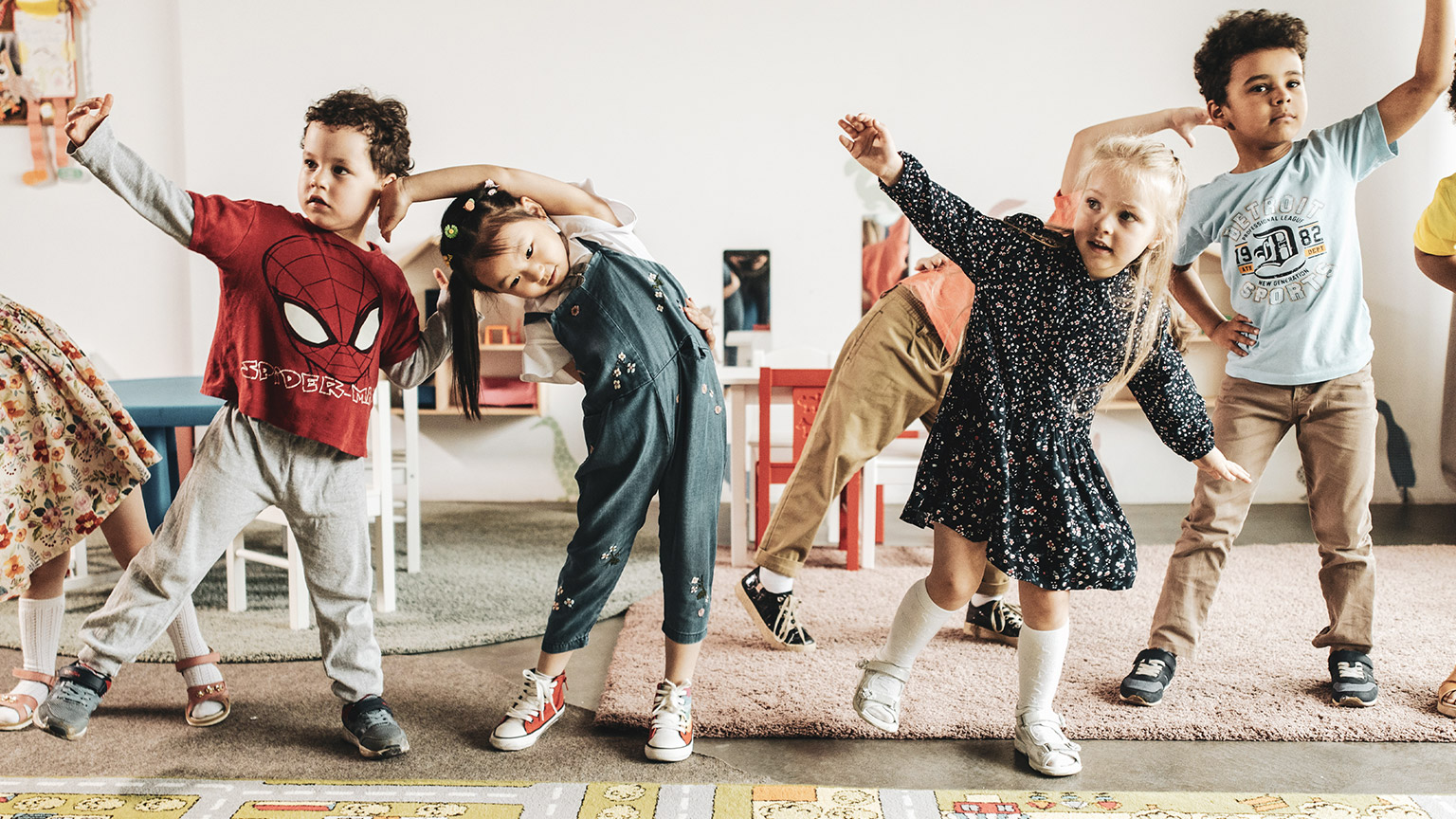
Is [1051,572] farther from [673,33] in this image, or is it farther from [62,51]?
[62,51]

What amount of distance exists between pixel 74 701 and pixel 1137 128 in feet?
6.57

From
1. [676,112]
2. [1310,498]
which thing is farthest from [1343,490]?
[676,112]

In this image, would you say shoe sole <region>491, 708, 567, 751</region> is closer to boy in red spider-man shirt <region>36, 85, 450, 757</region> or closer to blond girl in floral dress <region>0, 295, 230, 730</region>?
boy in red spider-man shirt <region>36, 85, 450, 757</region>

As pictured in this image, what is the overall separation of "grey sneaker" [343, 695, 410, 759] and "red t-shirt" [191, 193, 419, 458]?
0.42 m

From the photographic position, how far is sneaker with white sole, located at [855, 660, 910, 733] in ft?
4.89

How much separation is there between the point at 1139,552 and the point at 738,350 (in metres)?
1.74

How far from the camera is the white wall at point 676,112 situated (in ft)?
12.4

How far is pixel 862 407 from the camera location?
6.13 feet

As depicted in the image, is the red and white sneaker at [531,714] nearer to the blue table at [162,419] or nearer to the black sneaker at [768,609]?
the black sneaker at [768,609]

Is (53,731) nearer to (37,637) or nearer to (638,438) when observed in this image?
(37,637)

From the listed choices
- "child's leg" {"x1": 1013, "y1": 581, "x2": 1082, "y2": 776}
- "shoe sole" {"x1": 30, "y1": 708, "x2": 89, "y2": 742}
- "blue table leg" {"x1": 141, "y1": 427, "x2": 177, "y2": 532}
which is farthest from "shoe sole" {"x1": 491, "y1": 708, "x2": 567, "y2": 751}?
"blue table leg" {"x1": 141, "y1": 427, "x2": 177, "y2": 532}

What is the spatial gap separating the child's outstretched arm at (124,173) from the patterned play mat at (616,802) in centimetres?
77

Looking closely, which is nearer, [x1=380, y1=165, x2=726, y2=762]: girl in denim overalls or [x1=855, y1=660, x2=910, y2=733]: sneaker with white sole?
[x1=380, y1=165, x2=726, y2=762]: girl in denim overalls

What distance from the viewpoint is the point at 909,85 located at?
3.81 m
